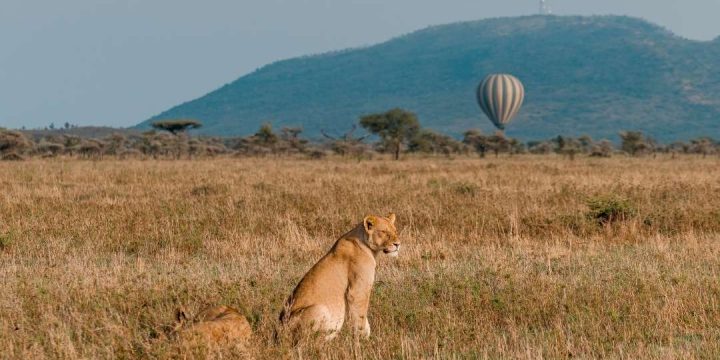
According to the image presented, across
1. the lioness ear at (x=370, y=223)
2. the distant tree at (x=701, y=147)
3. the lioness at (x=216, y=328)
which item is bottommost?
the distant tree at (x=701, y=147)

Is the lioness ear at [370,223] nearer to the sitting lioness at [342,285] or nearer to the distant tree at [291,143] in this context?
the sitting lioness at [342,285]

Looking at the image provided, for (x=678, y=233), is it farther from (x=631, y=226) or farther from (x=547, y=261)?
(x=547, y=261)

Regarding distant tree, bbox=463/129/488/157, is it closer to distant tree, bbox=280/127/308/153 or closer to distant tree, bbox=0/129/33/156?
distant tree, bbox=280/127/308/153

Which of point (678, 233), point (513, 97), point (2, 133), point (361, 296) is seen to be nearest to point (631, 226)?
point (678, 233)

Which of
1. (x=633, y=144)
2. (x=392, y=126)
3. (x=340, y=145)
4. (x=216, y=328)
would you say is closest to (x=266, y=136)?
(x=340, y=145)

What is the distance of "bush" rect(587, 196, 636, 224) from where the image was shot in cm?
1688

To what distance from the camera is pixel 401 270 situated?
11.4 meters

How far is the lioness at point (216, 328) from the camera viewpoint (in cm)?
698

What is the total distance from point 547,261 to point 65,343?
6720mm

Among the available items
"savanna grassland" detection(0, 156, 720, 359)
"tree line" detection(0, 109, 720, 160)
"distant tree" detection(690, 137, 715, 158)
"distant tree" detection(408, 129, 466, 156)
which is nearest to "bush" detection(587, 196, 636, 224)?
"savanna grassland" detection(0, 156, 720, 359)

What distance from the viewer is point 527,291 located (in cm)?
978

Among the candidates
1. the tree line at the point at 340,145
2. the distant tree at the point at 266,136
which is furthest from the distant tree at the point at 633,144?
the distant tree at the point at 266,136

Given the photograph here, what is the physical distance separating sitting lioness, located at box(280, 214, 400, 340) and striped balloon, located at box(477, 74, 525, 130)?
135 meters

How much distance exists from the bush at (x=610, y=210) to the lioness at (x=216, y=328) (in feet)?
35.3
